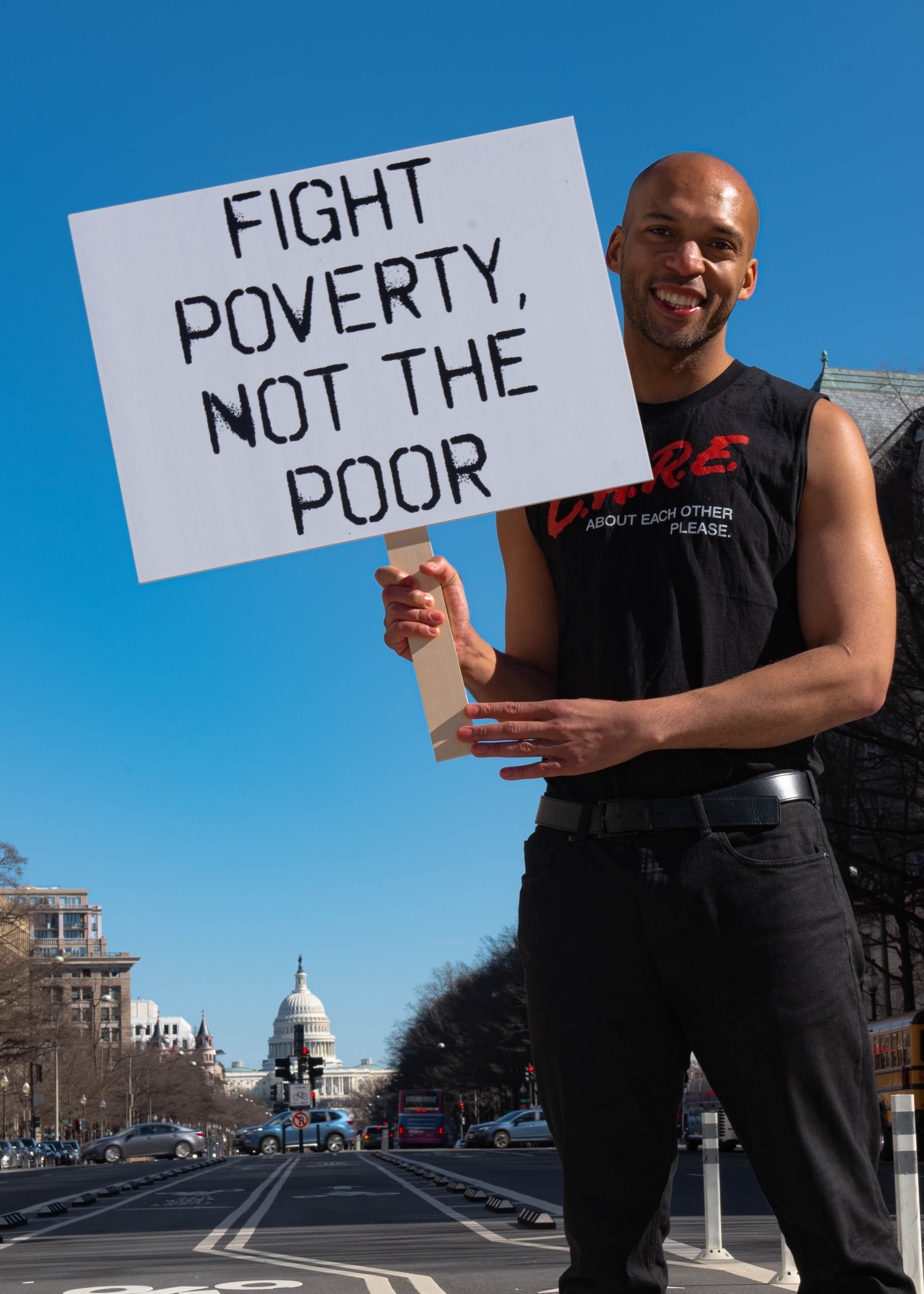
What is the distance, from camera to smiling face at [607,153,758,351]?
8.76ft

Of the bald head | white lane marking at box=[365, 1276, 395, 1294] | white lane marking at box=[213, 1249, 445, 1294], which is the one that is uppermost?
the bald head

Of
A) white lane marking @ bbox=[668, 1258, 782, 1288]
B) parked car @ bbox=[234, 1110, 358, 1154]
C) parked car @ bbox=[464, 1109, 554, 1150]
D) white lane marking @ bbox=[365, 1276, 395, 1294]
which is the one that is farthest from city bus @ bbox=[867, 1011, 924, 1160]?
parked car @ bbox=[234, 1110, 358, 1154]

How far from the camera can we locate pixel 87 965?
159125mm

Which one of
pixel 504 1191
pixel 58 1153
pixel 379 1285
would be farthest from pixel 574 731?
pixel 58 1153

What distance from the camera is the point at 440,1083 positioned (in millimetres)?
97438

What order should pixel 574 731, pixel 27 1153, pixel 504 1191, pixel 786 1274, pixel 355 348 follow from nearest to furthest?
1. pixel 574 731
2. pixel 355 348
3. pixel 786 1274
4. pixel 504 1191
5. pixel 27 1153

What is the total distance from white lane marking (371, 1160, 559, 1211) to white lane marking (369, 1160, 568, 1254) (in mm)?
97

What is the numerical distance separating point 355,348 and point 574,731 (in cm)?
97

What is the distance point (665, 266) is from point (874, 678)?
85cm

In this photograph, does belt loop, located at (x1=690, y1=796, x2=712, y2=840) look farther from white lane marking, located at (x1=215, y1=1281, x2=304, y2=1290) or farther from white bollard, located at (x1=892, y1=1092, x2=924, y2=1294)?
white lane marking, located at (x1=215, y1=1281, x2=304, y2=1290)

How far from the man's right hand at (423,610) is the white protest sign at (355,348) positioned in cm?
12

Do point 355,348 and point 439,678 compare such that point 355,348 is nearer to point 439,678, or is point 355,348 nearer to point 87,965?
point 439,678

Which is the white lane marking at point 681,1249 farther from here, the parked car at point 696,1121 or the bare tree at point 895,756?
the parked car at point 696,1121

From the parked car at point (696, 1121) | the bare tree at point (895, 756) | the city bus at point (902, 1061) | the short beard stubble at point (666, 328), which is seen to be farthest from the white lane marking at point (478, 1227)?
the parked car at point (696, 1121)
